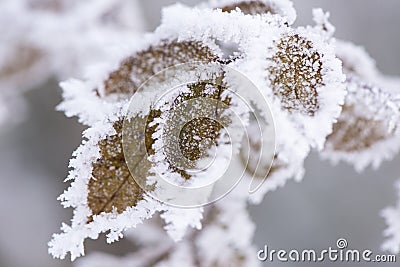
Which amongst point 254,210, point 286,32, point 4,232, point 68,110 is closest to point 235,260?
point 68,110

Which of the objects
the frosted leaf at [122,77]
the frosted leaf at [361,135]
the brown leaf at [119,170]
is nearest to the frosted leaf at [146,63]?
the frosted leaf at [122,77]

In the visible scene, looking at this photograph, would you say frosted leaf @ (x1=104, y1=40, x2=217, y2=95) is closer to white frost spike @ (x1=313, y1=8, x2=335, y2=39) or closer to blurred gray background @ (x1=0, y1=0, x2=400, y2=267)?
white frost spike @ (x1=313, y1=8, x2=335, y2=39)

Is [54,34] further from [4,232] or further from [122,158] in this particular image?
[4,232]

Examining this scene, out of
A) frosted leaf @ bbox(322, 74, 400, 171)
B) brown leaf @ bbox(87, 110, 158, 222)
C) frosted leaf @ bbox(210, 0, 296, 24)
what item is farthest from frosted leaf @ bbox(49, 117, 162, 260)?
frosted leaf @ bbox(322, 74, 400, 171)

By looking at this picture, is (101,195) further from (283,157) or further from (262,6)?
(262,6)

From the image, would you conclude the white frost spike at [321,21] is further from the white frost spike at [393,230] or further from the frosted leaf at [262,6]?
the white frost spike at [393,230]

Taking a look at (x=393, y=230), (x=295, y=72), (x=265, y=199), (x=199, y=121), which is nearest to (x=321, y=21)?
(x=295, y=72)

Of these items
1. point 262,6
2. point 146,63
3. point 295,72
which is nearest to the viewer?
point 295,72
